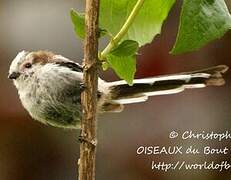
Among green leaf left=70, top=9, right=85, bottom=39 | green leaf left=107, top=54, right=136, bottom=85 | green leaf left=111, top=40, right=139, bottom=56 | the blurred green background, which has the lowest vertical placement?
the blurred green background

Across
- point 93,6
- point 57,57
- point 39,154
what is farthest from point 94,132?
point 39,154

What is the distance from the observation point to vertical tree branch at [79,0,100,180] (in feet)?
1.15

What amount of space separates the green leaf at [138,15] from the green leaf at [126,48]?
0.03 metres

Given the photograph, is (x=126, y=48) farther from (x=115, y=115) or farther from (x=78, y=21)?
(x=115, y=115)

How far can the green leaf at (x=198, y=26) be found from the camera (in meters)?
0.30

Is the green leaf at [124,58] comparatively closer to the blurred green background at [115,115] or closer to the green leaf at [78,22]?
the green leaf at [78,22]

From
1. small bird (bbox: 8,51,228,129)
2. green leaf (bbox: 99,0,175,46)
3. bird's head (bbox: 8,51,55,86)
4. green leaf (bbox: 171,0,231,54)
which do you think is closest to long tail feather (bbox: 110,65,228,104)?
small bird (bbox: 8,51,228,129)

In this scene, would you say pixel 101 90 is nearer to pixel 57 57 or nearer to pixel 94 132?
pixel 57 57

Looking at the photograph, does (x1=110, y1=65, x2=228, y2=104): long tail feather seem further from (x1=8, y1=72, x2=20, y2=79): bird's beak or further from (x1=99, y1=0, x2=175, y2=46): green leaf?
(x1=99, y1=0, x2=175, y2=46): green leaf

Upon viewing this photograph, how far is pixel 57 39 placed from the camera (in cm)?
86

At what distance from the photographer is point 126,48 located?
366mm

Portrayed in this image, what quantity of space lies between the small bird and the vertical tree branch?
0.25 m

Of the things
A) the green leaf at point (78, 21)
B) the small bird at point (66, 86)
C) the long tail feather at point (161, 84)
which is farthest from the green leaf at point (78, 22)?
the long tail feather at point (161, 84)

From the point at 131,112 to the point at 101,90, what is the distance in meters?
0.14
